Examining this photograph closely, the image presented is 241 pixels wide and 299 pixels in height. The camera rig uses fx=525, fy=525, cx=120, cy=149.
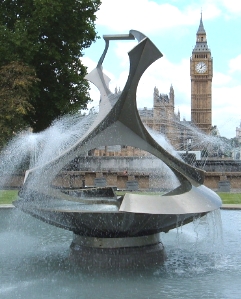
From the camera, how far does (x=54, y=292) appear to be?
258 inches

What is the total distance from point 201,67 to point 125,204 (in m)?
111

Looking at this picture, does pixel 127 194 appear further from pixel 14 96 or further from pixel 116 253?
pixel 14 96

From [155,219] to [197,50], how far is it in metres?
114

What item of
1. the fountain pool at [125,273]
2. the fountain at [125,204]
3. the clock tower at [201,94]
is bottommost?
the fountain pool at [125,273]

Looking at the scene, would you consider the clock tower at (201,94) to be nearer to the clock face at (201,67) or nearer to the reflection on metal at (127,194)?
the clock face at (201,67)

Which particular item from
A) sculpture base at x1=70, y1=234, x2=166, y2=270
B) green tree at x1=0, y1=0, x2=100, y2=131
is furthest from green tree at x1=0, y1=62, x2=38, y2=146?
sculpture base at x1=70, y1=234, x2=166, y2=270

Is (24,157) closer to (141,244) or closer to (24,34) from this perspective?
(24,34)

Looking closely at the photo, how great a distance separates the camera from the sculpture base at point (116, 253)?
7.63 metres

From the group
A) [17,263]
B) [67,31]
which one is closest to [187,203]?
[17,263]

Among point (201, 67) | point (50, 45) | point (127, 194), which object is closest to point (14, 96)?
point (50, 45)

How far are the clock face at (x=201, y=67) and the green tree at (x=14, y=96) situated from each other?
95010 millimetres

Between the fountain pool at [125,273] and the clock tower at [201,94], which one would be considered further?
the clock tower at [201,94]

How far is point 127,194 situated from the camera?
703 centimetres

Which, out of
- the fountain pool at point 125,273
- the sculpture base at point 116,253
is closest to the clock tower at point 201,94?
the fountain pool at point 125,273
